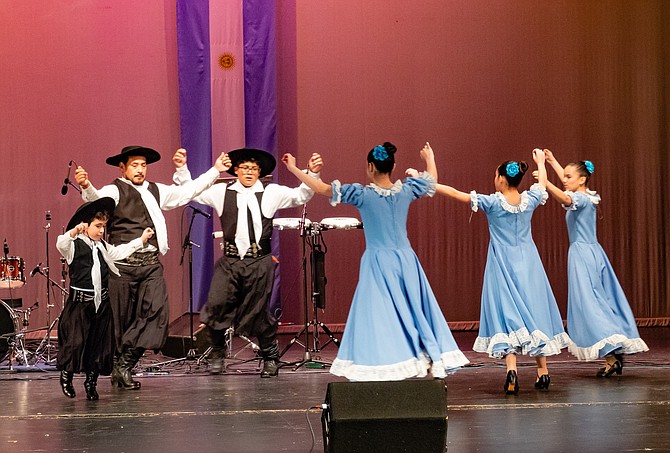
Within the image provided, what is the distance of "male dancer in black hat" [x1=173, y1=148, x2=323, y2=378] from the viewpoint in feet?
23.7

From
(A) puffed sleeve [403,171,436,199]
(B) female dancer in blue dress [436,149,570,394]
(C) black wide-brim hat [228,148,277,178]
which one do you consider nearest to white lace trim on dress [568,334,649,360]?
(B) female dancer in blue dress [436,149,570,394]

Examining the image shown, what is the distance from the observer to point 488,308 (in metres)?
6.32

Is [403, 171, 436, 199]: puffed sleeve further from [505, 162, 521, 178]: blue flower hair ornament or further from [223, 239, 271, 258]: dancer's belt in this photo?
[223, 239, 271, 258]: dancer's belt

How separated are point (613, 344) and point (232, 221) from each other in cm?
294

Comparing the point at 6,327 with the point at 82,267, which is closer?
the point at 82,267

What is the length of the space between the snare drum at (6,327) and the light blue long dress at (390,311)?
3.61 metres

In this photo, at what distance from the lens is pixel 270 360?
7.30m

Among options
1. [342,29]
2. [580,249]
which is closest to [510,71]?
[342,29]

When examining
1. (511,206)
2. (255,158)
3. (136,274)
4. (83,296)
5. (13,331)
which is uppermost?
(255,158)

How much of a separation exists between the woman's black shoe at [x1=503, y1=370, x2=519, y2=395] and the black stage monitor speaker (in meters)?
2.30

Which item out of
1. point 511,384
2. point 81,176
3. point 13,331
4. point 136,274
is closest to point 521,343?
point 511,384

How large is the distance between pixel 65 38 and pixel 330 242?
3564 mm

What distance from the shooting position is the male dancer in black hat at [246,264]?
7.23 metres

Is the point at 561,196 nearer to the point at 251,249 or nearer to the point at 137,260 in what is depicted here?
the point at 251,249
